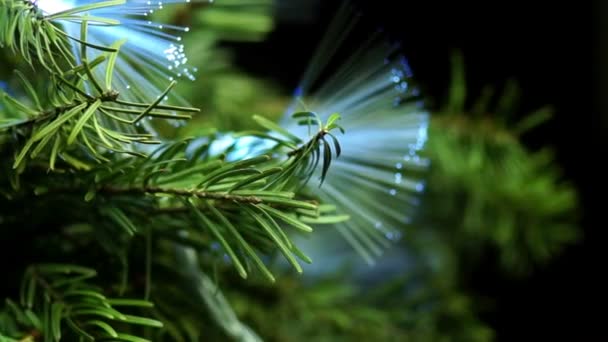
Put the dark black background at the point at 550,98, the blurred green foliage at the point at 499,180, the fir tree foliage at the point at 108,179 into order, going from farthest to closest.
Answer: the dark black background at the point at 550,98 < the blurred green foliage at the point at 499,180 < the fir tree foliage at the point at 108,179

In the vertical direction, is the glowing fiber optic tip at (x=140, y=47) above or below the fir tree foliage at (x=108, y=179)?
above

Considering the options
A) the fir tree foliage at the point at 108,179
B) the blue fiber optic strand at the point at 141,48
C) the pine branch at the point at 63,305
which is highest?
the blue fiber optic strand at the point at 141,48

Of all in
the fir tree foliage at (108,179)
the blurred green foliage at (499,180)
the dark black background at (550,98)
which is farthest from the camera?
the dark black background at (550,98)

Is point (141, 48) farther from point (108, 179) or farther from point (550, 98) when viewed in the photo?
point (550, 98)

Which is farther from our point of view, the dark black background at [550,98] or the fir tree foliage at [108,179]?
the dark black background at [550,98]

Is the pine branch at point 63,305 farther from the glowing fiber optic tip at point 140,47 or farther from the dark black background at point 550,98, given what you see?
the dark black background at point 550,98

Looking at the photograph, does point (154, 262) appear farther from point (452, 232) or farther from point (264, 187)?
point (452, 232)

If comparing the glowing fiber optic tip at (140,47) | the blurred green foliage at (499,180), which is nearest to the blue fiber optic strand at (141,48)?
the glowing fiber optic tip at (140,47)

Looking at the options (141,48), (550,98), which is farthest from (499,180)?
(141,48)
